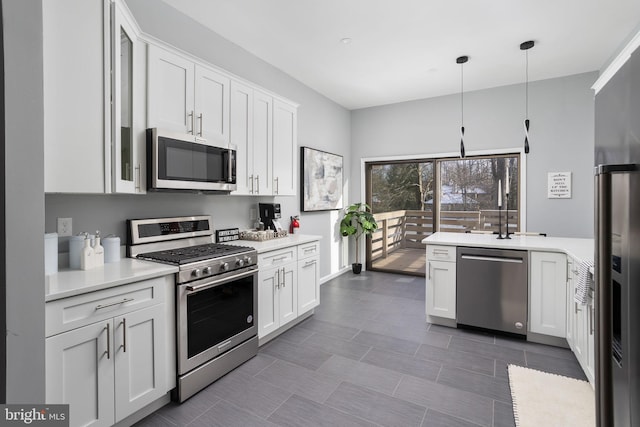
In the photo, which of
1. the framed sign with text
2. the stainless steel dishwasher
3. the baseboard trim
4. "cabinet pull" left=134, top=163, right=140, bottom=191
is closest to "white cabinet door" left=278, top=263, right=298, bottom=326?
"cabinet pull" left=134, top=163, right=140, bottom=191

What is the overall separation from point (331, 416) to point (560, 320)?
2218 millimetres

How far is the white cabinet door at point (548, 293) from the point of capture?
283 cm

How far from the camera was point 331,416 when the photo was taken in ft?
6.52

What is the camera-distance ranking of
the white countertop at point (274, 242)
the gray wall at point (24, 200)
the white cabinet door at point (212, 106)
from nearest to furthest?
the gray wall at point (24, 200) → the white cabinet door at point (212, 106) → the white countertop at point (274, 242)

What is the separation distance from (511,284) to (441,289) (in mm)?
630

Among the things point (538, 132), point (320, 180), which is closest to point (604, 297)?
point (320, 180)

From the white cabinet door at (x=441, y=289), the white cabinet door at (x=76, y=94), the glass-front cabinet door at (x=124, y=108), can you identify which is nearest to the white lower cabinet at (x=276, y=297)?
the glass-front cabinet door at (x=124, y=108)

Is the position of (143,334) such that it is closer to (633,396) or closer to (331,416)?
→ (331,416)

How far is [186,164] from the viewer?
8.11ft

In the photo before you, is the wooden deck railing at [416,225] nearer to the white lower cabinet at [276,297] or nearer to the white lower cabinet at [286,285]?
the white lower cabinet at [286,285]

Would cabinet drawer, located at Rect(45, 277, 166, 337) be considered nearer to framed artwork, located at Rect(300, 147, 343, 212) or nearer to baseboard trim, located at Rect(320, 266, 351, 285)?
framed artwork, located at Rect(300, 147, 343, 212)

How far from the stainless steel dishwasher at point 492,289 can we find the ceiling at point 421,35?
2.13 metres

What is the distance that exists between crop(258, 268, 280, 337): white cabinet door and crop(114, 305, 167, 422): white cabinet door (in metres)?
0.93

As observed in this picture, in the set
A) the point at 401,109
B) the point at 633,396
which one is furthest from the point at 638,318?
the point at 401,109
